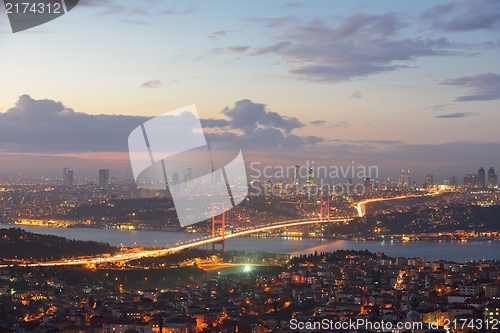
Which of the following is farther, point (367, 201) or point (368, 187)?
point (368, 187)

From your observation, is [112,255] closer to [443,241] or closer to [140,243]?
[140,243]

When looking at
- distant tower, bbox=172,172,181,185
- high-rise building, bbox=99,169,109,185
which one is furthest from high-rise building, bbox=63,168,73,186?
distant tower, bbox=172,172,181,185

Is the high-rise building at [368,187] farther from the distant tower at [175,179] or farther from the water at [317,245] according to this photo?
the distant tower at [175,179]

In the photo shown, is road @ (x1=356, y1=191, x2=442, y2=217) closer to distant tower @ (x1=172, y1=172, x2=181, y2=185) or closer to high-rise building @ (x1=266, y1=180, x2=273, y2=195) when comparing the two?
high-rise building @ (x1=266, y1=180, x2=273, y2=195)

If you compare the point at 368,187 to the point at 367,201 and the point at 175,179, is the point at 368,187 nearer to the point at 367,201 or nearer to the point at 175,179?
the point at 367,201

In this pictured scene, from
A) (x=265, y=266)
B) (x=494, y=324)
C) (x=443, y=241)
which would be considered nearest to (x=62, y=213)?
(x=443, y=241)

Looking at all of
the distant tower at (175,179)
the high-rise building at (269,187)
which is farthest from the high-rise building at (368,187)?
the distant tower at (175,179)

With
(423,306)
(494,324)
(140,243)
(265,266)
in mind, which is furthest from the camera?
(140,243)

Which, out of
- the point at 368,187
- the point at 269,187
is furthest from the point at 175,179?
the point at 368,187
